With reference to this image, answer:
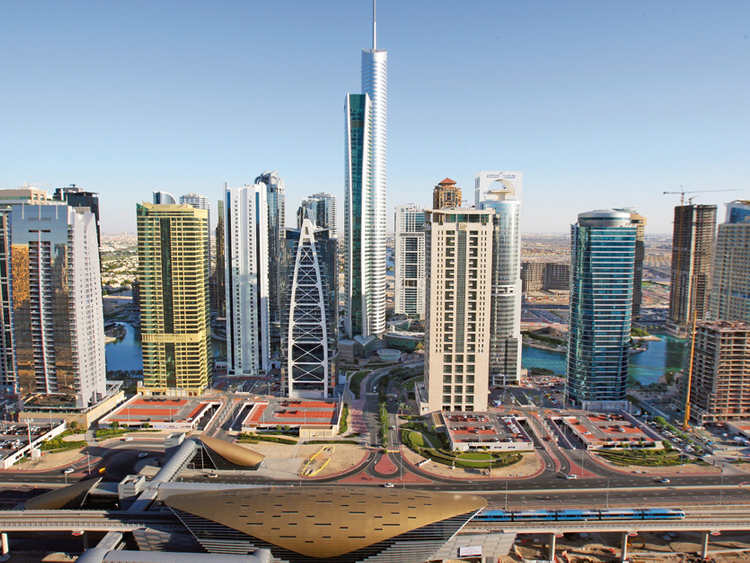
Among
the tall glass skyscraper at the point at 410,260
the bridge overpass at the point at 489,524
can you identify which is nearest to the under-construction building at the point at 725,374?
the bridge overpass at the point at 489,524

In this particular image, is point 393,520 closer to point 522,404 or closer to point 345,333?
point 522,404

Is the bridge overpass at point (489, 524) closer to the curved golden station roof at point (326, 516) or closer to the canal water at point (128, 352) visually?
the curved golden station roof at point (326, 516)

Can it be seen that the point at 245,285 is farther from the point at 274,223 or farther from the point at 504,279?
the point at 504,279

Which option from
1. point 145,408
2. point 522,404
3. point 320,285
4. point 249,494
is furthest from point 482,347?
point 145,408

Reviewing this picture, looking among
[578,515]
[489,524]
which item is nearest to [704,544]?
[578,515]

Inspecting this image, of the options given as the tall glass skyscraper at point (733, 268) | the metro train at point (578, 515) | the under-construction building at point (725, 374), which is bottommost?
the metro train at point (578, 515)
